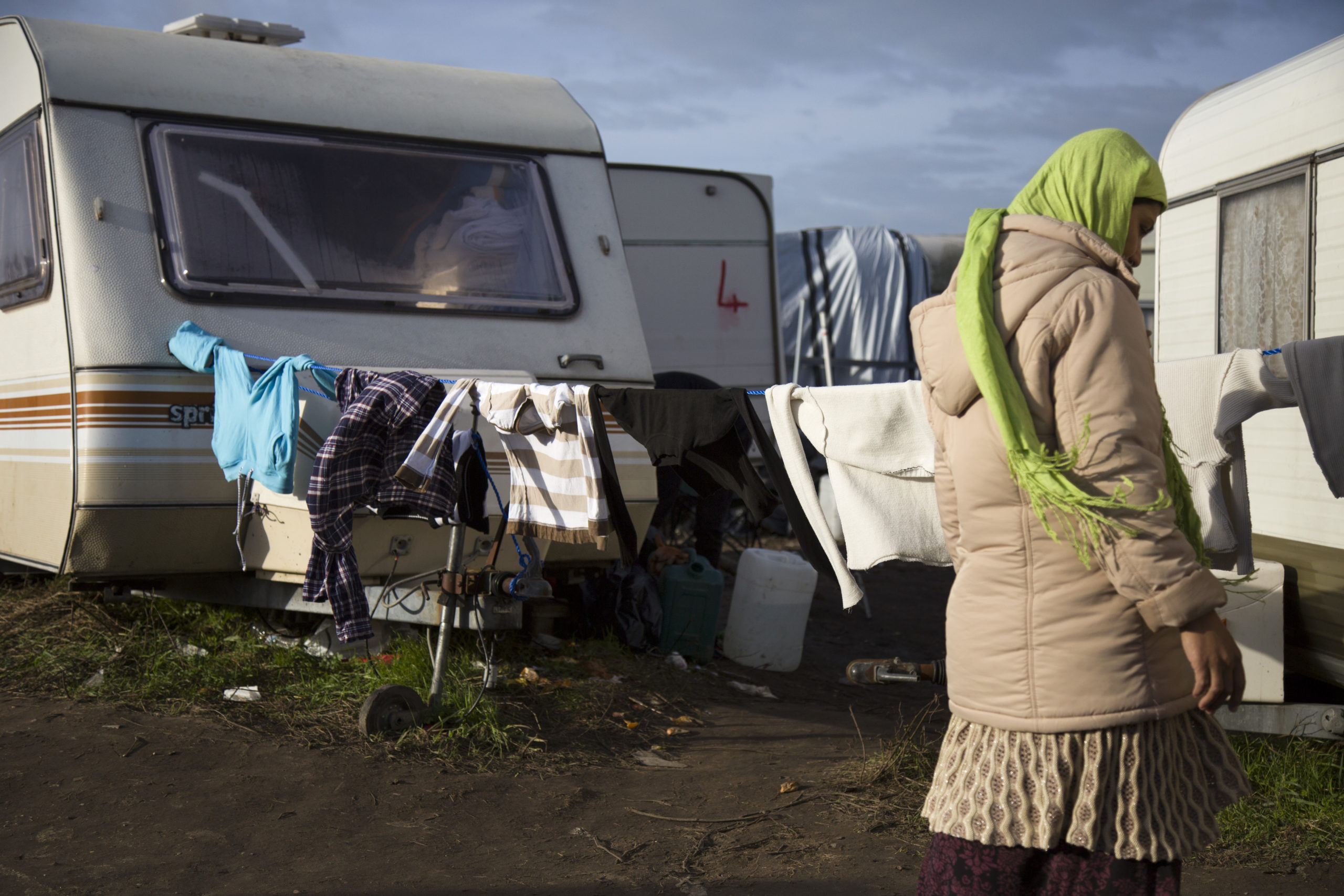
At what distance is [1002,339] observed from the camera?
6.66 ft

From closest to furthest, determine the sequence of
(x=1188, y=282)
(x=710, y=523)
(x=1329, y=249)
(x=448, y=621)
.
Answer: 1. (x=1329, y=249)
2. (x=448, y=621)
3. (x=1188, y=282)
4. (x=710, y=523)

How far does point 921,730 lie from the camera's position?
450 centimetres

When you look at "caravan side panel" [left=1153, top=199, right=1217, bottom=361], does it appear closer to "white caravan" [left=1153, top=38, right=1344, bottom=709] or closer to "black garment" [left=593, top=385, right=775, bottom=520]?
"white caravan" [left=1153, top=38, right=1344, bottom=709]

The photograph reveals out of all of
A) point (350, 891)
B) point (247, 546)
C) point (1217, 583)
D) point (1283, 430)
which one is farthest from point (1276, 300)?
point (247, 546)

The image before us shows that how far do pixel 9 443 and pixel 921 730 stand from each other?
4.13 m

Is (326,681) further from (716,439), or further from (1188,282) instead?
(1188,282)

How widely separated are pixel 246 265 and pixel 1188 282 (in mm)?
4104

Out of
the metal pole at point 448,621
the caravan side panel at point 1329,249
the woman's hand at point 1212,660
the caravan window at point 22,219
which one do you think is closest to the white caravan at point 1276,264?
the caravan side panel at point 1329,249

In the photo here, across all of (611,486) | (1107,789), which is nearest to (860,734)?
(611,486)

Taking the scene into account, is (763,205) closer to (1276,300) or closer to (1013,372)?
(1276,300)

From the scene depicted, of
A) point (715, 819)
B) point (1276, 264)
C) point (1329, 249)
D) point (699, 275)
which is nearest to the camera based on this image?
point (715, 819)

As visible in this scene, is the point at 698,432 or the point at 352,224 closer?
the point at 698,432

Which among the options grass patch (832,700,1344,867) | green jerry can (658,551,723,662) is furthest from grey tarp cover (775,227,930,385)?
grass patch (832,700,1344,867)

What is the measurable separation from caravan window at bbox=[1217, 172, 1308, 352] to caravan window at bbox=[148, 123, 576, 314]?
2896 mm
